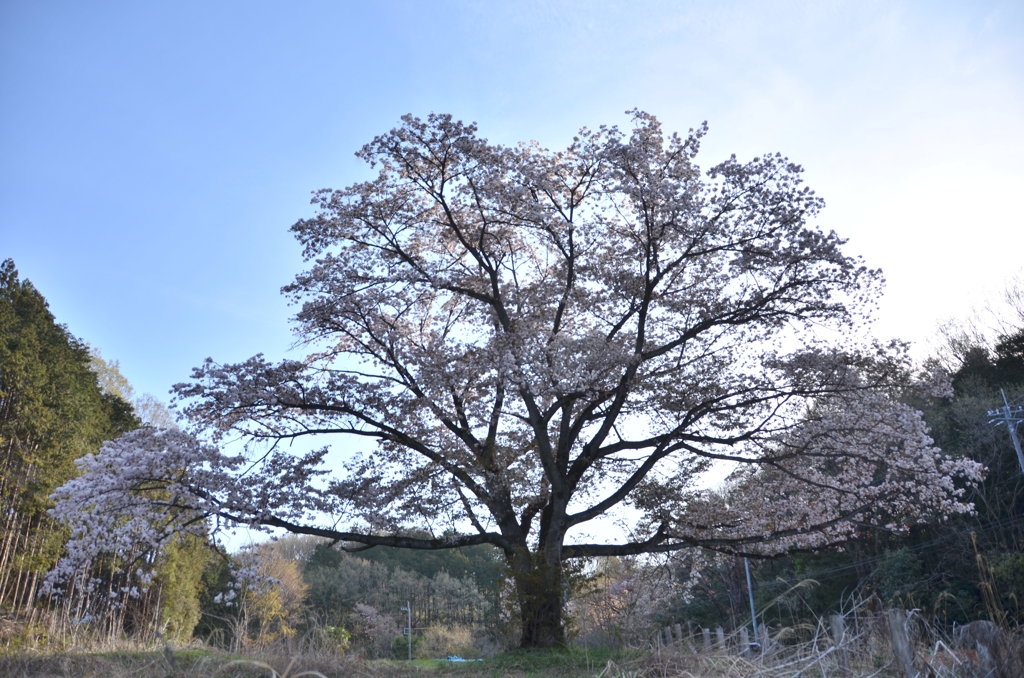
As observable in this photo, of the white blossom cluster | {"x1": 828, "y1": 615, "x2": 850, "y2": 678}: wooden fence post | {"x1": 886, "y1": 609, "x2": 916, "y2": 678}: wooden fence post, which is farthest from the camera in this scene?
the white blossom cluster

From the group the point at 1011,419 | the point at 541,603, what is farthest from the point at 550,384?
the point at 1011,419

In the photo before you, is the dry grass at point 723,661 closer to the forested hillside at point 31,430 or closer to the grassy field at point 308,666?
the grassy field at point 308,666

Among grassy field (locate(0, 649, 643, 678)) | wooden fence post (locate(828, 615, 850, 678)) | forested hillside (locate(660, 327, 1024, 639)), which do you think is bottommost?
grassy field (locate(0, 649, 643, 678))

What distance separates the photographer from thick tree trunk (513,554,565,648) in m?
9.25

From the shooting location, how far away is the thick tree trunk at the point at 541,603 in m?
9.25

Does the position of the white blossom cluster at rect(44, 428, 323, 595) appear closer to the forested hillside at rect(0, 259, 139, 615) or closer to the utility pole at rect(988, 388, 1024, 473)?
the forested hillside at rect(0, 259, 139, 615)

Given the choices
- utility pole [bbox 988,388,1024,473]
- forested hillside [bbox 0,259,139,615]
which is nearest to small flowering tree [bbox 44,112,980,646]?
forested hillside [bbox 0,259,139,615]

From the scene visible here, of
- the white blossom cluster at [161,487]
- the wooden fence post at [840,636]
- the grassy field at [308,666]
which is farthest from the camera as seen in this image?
the white blossom cluster at [161,487]

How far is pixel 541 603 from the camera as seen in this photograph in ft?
30.7

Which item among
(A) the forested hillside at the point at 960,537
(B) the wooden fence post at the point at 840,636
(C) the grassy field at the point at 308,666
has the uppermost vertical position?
(A) the forested hillside at the point at 960,537

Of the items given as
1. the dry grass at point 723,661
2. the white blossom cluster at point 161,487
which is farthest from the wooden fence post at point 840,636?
the white blossom cluster at point 161,487

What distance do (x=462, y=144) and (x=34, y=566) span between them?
37.7 feet

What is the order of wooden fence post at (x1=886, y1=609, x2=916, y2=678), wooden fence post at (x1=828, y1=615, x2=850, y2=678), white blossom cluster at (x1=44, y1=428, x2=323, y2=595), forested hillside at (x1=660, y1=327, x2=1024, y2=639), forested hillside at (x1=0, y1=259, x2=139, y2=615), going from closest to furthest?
A: wooden fence post at (x1=886, y1=609, x2=916, y2=678)
wooden fence post at (x1=828, y1=615, x2=850, y2=678)
white blossom cluster at (x1=44, y1=428, x2=323, y2=595)
forested hillside at (x1=0, y1=259, x2=139, y2=615)
forested hillside at (x1=660, y1=327, x2=1024, y2=639)

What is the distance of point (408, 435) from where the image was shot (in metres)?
10.0
